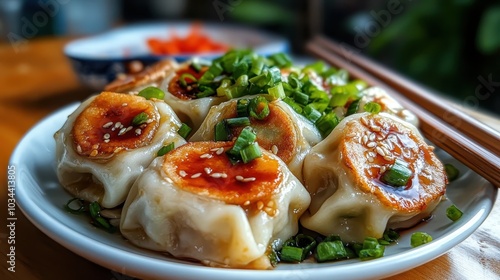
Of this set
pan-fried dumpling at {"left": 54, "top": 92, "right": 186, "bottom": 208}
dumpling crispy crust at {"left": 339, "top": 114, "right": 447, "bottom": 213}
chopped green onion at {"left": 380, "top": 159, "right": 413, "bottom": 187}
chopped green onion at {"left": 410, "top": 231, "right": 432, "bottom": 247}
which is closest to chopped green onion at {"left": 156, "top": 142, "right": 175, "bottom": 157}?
pan-fried dumpling at {"left": 54, "top": 92, "right": 186, "bottom": 208}

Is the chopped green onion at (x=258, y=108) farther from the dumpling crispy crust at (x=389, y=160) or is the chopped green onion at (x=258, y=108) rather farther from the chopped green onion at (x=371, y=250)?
the chopped green onion at (x=371, y=250)

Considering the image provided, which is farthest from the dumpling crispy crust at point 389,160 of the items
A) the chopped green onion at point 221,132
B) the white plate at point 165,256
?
the chopped green onion at point 221,132

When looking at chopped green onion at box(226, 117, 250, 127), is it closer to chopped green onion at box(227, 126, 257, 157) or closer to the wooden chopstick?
chopped green onion at box(227, 126, 257, 157)

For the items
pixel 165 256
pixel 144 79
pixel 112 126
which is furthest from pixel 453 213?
pixel 144 79

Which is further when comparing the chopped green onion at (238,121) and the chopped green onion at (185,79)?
the chopped green onion at (185,79)

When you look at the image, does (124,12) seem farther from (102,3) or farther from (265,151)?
(265,151)

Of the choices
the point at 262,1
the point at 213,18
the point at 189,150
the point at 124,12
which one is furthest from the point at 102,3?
the point at 189,150

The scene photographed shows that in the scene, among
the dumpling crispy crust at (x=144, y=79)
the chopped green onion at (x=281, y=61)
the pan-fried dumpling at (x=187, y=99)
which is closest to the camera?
the pan-fried dumpling at (x=187, y=99)
